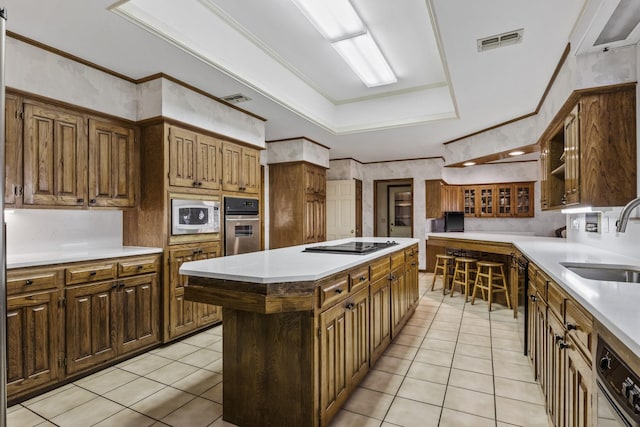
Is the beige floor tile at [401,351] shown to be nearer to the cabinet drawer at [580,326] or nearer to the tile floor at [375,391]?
the tile floor at [375,391]

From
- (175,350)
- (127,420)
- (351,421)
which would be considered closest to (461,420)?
(351,421)

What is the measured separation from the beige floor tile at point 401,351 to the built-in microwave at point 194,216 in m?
2.24

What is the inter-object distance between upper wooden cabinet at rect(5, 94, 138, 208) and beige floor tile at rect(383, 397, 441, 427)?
2984 mm

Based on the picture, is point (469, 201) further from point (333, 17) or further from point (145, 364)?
point (145, 364)

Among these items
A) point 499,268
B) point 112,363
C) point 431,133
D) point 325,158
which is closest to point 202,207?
point 112,363

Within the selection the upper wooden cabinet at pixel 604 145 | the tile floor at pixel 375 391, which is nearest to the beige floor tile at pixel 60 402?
the tile floor at pixel 375 391

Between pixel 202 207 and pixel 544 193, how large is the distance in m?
3.87

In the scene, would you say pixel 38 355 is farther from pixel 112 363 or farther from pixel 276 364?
pixel 276 364

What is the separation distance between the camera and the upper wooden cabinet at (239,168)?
13.0ft

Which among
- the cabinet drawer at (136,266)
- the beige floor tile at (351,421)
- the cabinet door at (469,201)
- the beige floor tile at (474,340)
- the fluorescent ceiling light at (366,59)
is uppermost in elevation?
the fluorescent ceiling light at (366,59)

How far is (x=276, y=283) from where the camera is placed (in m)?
1.68

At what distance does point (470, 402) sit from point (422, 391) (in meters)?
0.32

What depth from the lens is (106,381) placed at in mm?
2576

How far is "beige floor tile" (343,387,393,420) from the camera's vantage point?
2123 mm
